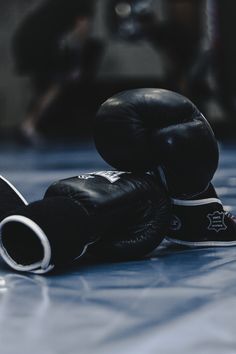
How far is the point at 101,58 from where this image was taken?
24.9 feet

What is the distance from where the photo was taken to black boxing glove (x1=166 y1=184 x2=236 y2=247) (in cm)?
145

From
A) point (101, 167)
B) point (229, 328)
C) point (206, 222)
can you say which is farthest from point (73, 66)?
point (229, 328)

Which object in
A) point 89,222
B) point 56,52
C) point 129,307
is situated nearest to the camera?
point 129,307

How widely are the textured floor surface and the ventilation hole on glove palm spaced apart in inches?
1.4

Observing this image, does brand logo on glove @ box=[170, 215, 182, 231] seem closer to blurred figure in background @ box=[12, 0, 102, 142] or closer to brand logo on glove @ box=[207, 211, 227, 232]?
brand logo on glove @ box=[207, 211, 227, 232]

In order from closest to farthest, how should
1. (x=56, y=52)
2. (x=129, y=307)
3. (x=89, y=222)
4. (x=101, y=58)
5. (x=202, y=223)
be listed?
(x=129, y=307), (x=89, y=222), (x=202, y=223), (x=56, y=52), (x=101, y=58)

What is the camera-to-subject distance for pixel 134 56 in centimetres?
Result: 776

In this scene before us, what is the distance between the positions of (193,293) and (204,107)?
6.61 metres

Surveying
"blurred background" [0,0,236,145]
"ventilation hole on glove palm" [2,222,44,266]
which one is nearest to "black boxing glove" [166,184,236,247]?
"ventilation hole on glove palm" [2,222,44,266]

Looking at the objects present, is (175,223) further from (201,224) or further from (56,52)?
(56,52)

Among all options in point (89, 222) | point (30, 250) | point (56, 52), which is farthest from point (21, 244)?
point (56, 52)

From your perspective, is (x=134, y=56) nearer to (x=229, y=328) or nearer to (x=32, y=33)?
(x=32, y=33)

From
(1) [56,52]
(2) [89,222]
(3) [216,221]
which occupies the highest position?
(2) [89,222]

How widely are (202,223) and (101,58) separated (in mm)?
6264
